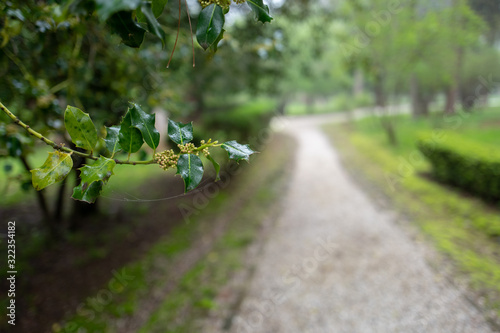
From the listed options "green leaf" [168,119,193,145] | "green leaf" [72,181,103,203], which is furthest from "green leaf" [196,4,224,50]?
"green leaf" [72,181,103,203]

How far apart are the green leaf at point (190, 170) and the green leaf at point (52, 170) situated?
0.30 m

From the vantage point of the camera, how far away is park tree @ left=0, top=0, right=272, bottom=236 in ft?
2.12

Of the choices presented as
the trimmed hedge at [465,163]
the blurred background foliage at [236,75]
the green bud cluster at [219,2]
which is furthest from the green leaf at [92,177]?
the trimmed hedge at [465,163]

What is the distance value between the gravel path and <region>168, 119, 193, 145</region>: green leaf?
8.34 feet

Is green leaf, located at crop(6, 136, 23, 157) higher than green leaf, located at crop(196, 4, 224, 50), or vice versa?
green leaf, located at crop(196, 4, 224, 50)

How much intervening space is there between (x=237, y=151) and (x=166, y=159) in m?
0.18

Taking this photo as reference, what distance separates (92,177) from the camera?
0.67 meters

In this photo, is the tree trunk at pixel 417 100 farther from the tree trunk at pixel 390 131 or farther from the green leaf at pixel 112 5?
the green leaf at pixel 112 5

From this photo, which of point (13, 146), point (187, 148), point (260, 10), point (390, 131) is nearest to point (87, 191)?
point (187, 148)

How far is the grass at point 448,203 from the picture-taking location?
2951 mm

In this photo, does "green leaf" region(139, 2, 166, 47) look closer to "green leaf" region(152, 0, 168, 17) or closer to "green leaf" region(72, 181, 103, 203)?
"green leaf" region(152, 0, 168, 17)

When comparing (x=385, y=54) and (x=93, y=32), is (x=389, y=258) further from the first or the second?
(x=385, y=54)

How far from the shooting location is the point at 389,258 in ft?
11.4

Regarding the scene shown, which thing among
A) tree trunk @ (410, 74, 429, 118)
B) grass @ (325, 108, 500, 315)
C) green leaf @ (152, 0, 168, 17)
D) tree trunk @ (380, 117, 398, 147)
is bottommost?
grass @ (325, 108, 500, 315)
